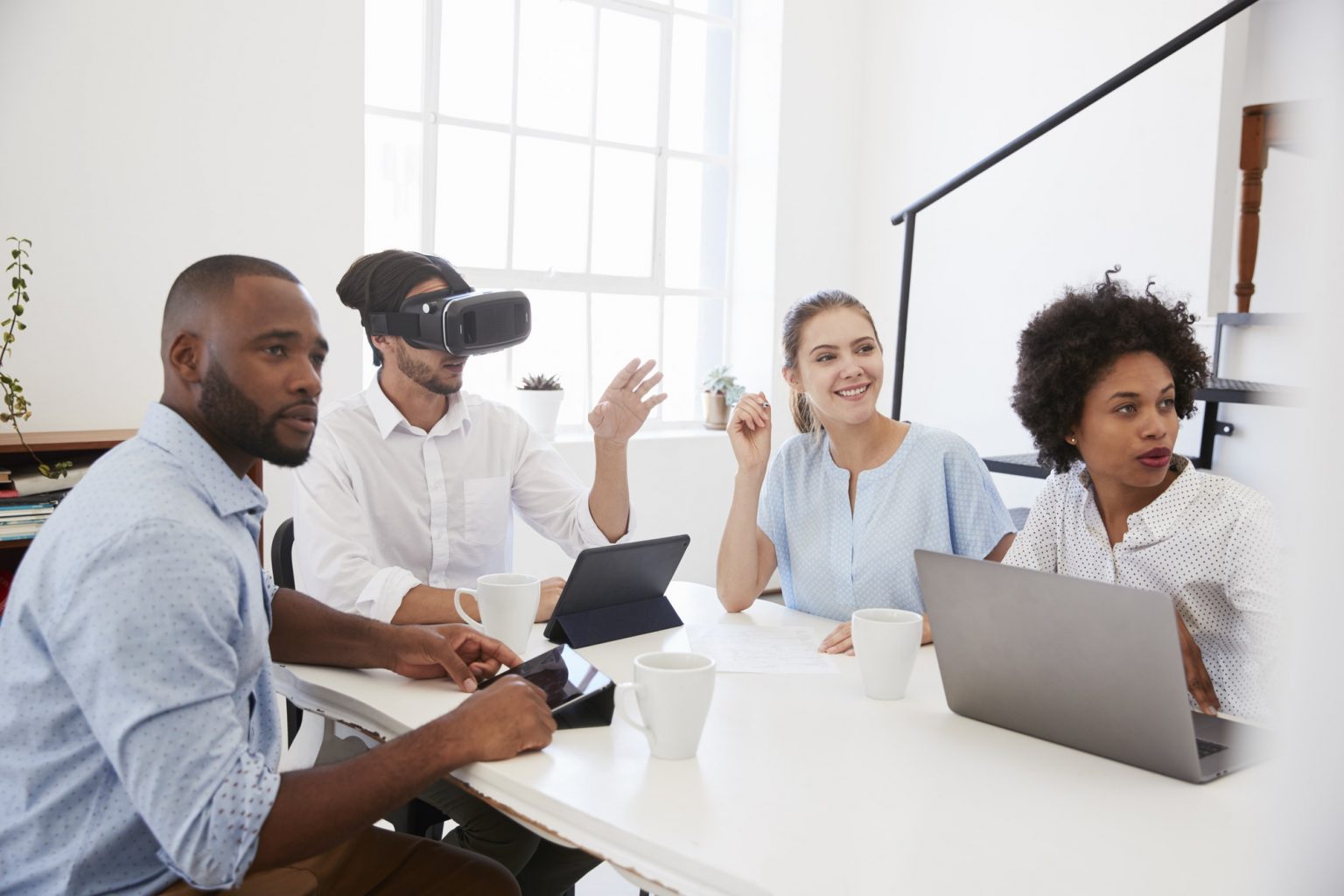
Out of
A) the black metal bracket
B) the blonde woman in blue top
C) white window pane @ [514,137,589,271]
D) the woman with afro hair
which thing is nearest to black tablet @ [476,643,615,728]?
the blonde woman in blue top

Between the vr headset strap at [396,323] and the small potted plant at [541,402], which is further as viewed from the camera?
the small potted plant at [541,402]

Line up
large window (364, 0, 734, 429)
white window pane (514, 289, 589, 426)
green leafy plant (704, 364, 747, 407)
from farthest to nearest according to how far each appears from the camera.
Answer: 1. green leafy plant (704, 364, 747, 407)
2. white window pane (514, 289, 589, 426)
3. large window (364, 0, 734, 429)

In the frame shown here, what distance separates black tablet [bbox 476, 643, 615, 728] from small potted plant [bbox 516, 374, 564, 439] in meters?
2.88

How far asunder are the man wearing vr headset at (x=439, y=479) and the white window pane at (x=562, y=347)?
2250 millimetres

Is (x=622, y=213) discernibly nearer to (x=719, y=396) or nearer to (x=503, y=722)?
(x=719, y=396)

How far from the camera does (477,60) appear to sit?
14.0 ft

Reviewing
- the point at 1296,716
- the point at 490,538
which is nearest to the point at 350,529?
the point at 490,538

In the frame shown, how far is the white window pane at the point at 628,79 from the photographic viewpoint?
15.1ft

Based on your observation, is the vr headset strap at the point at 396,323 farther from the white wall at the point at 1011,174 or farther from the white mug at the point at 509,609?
the white wall at the point at 1011,174

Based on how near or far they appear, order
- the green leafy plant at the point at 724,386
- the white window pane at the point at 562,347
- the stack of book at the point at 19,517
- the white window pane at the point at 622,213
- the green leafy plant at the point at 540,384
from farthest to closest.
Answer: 1. the green leafy plant at the point at 724,386
2. the white window pane at the point at 622,213
3. the white window pane at the point at 562,347
4. the green leafy plant at the point at 540,384
5. the stack of book at the point at 19,517

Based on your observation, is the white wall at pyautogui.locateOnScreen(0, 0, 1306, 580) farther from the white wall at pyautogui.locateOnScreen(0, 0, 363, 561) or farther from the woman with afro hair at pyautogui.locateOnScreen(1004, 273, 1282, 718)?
the woman with afro hair at pyautogui.locateOnScreen(1004, 273, 1282, 718)

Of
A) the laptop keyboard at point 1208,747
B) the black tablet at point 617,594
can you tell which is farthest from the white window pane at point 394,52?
the laptop keyboard at point 1208,747

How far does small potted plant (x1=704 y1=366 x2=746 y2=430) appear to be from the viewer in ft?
15.9

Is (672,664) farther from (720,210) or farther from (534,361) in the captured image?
(720,210)
